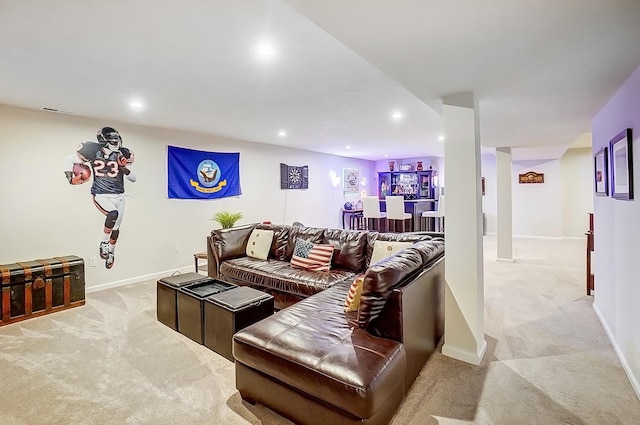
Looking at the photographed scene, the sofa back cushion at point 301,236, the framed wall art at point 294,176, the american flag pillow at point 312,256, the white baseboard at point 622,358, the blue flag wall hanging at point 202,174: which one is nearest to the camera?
the white baseboard at point 622,358

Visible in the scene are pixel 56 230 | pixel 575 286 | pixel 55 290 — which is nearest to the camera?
pixel 55 290

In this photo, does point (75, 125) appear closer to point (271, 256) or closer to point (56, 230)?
point (56, 230)

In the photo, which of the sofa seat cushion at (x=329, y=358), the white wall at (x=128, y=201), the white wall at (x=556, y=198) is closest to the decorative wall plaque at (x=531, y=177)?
the white wall at (x=556, y=198)

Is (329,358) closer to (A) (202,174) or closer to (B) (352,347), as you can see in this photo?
(B) (352,347)

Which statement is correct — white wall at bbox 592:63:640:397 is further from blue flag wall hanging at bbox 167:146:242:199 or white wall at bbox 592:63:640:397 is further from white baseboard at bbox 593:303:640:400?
blue flag wall hanging at bbox 167:146:242:199

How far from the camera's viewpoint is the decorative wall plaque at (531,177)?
8172 mm

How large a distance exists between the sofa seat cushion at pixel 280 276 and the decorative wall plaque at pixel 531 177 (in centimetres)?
710

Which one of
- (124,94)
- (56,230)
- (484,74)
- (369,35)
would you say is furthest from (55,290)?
(484,74)

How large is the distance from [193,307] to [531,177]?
8651mm

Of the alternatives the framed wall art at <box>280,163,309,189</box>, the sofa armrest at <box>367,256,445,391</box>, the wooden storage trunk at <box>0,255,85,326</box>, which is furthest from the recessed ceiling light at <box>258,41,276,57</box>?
the framed wall art at <box>280,163,309,189</box>

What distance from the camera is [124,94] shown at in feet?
10.4

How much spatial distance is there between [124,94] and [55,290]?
2246 mm

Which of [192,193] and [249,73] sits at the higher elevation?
[249,73]

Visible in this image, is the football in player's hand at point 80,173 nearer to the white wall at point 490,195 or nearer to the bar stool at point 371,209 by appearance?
the bar stool at point 371,209
